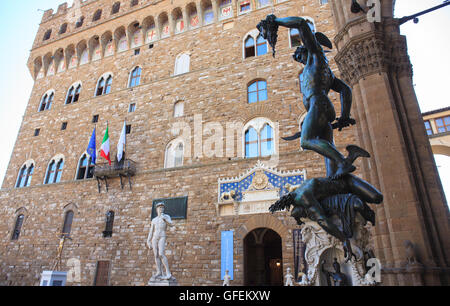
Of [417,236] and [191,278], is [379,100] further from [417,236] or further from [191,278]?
[191,278]

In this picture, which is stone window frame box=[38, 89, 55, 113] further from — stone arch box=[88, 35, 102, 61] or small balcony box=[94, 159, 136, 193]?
small balcony box=[94, 159, 136, 193]

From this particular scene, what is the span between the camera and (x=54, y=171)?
16219 millimetres

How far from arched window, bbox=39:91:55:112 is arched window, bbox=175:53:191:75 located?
30.9ft

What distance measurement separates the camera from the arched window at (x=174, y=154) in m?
13.4

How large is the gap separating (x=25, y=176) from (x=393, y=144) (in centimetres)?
1900

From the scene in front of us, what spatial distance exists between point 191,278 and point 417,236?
7.77 metres

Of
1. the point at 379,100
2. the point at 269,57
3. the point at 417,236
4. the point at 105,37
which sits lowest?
the point at 417,236

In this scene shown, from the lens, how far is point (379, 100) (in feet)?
22.5

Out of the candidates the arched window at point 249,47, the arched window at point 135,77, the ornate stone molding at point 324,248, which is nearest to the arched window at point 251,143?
the arched window at point 249,47

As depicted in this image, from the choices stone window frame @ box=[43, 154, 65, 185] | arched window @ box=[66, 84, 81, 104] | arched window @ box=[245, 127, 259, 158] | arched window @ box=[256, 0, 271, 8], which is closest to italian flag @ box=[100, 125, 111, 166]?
stone window frame @ box=[43, 154, 65, 185]

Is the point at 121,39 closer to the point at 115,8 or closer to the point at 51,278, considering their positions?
the point at 115,8

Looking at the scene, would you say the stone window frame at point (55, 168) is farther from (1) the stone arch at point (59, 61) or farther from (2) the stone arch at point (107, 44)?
(2) the stone arch at point (107, 44)

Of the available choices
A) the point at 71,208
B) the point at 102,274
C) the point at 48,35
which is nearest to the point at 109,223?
the point at 102,274
